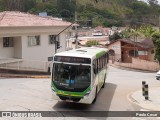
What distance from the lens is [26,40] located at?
32.1 meters

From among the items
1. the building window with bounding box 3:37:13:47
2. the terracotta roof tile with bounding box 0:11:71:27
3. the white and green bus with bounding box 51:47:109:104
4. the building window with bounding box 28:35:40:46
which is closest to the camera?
the white and green bus with bounding box 51:47:109:104

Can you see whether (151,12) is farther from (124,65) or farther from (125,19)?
(124,65)

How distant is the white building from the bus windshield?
13498 millimetres

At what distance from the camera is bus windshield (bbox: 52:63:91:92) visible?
14320 millimetres

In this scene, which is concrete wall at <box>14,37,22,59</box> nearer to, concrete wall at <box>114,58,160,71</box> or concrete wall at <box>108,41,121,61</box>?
concrete wall at <box>114,58,160,71</box>

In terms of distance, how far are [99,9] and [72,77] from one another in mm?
129231

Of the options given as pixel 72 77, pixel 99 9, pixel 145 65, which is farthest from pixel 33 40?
pixel 99 9

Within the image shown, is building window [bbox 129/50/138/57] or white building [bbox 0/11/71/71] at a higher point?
white building [bbox 0/11/71/71]

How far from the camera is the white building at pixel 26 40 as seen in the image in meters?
29.4

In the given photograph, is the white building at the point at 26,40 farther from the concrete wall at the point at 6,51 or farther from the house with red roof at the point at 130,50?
the house with red roof at the point at 130,50

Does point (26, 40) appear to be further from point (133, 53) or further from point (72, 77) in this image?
point (133, 53)

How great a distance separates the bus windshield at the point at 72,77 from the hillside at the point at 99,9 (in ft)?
270

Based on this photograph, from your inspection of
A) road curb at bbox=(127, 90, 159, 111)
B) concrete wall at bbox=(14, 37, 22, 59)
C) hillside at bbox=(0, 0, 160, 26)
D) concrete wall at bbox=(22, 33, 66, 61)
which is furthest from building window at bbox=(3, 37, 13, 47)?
hillside at bbox=(0, 0, 160, 26)

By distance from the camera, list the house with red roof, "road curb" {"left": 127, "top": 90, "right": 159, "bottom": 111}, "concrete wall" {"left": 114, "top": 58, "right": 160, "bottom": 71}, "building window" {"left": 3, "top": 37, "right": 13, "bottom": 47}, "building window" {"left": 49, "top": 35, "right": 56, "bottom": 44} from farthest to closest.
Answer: the house with red roof → "concrete wall" {"left": 114, "top": 58, "right": 160, "bottom": 71} → "building window" {"left": 49, "top": 35, "right": 56, "bottom": 44} → "building window" {"left": 3, "top": 37, "right": 13, "bottom": 47} → "road curb" {"left": 127, "top": 90, "right": 159, "bottom": 111}
